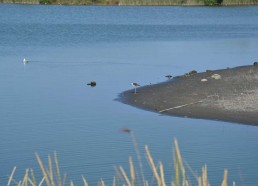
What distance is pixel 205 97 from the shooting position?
17.0 m

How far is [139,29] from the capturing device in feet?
139

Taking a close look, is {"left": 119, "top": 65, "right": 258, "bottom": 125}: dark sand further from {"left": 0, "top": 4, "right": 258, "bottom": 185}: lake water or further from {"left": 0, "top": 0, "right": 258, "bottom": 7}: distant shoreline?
{"left": 0, "top": 0, "right": 258, "bottom": 7}: distant shoreline

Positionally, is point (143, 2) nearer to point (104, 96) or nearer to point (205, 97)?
point (104, 96)

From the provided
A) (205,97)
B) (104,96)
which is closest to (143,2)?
(104,96)

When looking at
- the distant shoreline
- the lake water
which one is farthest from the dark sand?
the distant shoreline

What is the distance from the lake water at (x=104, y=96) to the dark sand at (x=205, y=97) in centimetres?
43

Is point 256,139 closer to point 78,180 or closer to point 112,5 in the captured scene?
point 78,180

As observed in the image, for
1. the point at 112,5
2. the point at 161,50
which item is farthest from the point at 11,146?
the point at 112,5

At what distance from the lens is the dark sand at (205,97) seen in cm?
1539

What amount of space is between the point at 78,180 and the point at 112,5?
60253 mm

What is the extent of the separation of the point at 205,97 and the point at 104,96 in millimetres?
2557

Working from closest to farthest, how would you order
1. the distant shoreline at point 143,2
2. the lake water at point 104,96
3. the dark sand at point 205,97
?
the lake water at point 104,96, the dark sand at point 205,97, the distant shoreline at point 143,2

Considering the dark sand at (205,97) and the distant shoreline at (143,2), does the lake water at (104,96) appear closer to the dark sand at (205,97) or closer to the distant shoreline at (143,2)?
the dark sand at (205,97)

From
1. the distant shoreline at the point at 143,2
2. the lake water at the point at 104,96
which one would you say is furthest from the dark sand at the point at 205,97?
the distant shoreline at the point at 143,2
